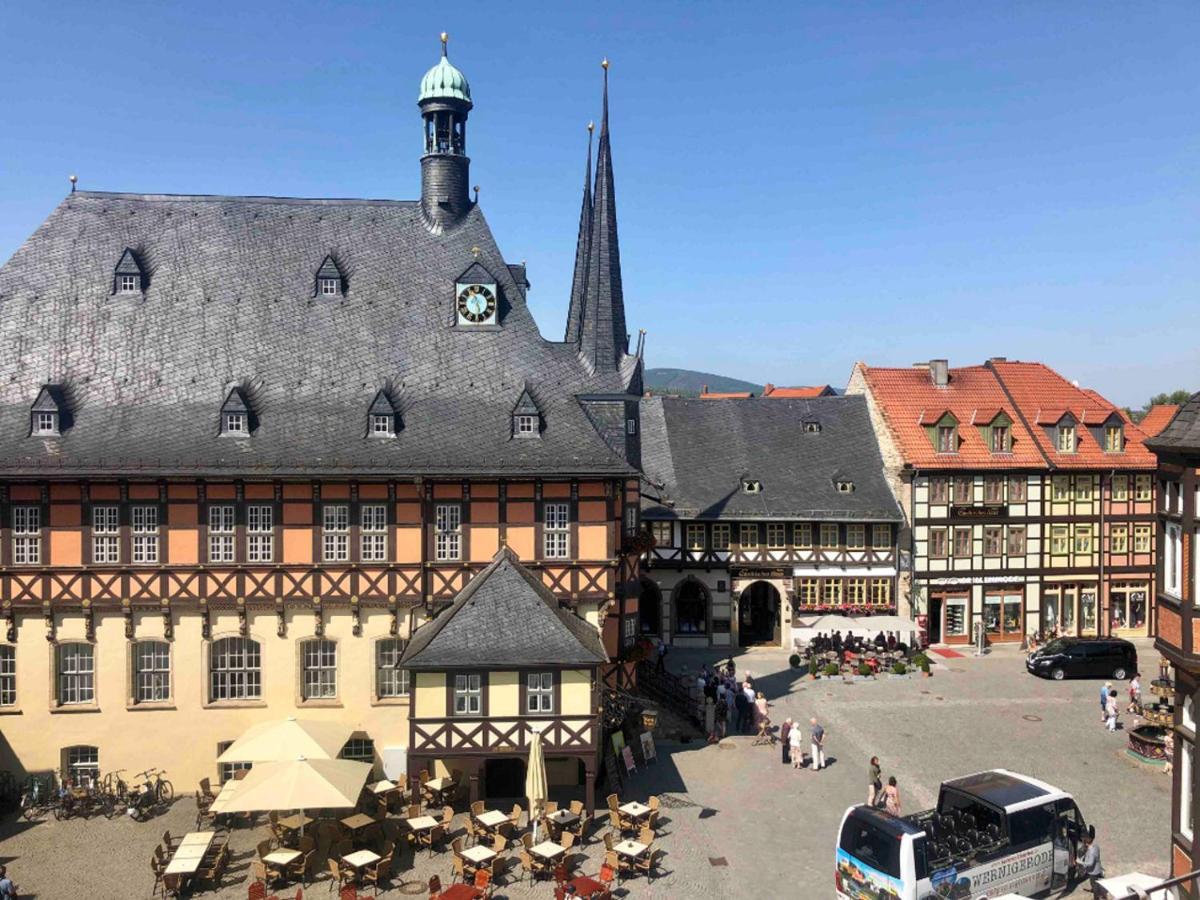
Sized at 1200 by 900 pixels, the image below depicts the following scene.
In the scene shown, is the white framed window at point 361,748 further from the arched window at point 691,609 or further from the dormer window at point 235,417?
the arched window at point 691,609

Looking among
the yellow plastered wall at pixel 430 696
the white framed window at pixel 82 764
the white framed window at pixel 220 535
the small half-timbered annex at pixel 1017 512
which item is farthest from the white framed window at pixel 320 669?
the small half-timbered annex at pixel 1017 512

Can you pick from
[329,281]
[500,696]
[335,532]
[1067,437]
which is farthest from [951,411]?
[335,532]

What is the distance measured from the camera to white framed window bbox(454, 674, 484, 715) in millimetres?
22906

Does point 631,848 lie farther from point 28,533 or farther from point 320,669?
point 28,533

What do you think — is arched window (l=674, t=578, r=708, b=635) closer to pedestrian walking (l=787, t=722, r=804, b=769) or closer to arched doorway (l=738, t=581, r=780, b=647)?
arched doorway (l=738, t=581, r=780, b=647)

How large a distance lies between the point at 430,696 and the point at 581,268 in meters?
14.9

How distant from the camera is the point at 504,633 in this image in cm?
2336

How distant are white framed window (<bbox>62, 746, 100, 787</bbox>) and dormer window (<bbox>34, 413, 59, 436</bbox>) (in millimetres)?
8022

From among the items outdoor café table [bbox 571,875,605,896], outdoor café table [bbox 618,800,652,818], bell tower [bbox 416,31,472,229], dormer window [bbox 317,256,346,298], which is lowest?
outdoor café table [bbox 571,875,605,896]

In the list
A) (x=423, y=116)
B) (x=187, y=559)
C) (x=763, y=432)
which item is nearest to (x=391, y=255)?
(x=423, y=116)

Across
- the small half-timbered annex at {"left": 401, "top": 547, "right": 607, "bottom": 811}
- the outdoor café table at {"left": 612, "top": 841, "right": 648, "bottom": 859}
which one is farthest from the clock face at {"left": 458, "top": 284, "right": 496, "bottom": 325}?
the outdoor café table at {"left": 612, "top": 841, "right": 648, "bottom": 859}

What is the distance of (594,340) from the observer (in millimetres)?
28719

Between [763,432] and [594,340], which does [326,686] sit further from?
[763,432]

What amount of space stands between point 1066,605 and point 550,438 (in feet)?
91.9
